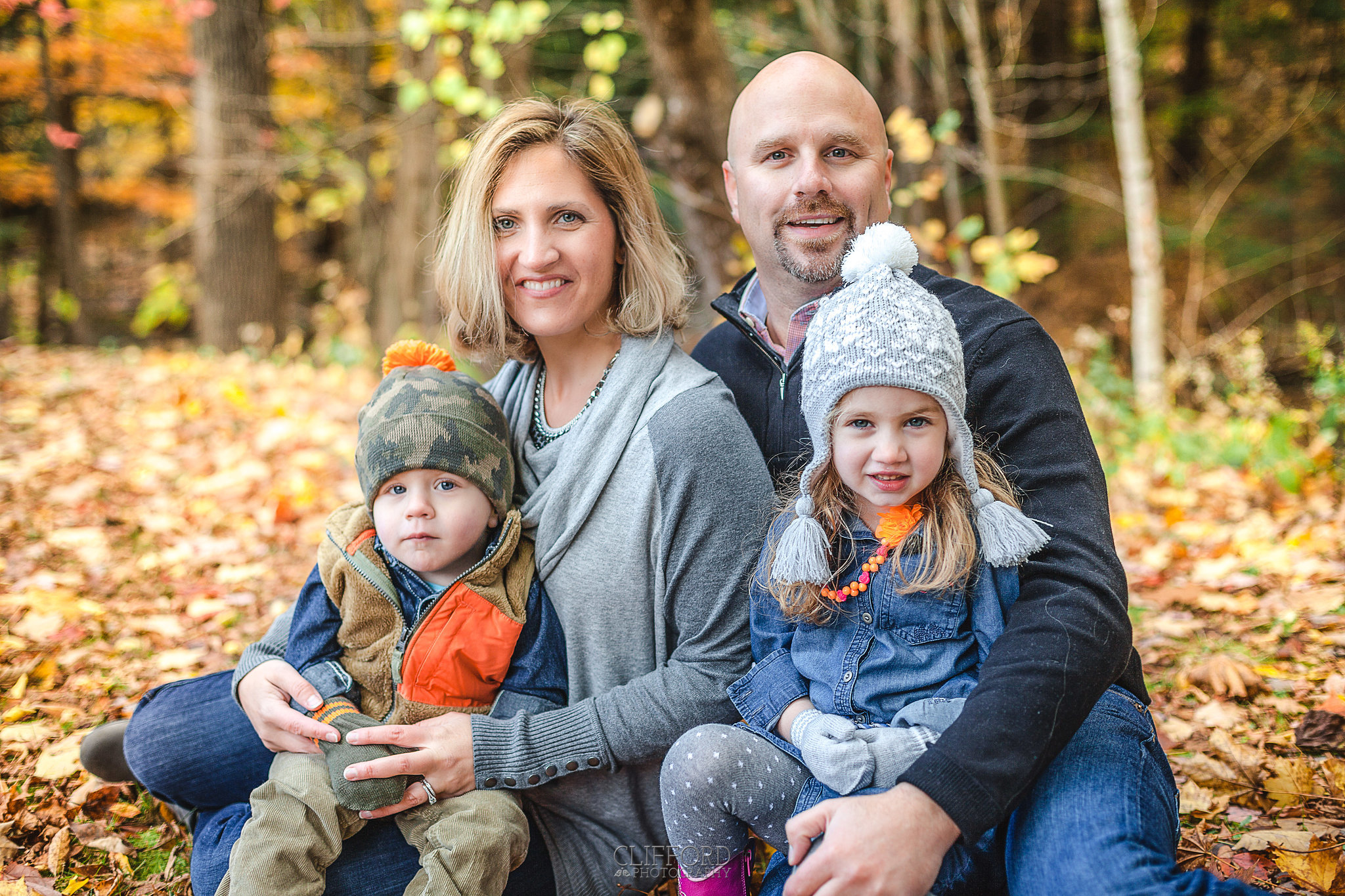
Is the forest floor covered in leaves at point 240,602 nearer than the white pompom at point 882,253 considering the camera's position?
No

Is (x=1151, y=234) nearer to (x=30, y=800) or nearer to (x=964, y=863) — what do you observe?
(x=964, y=863)

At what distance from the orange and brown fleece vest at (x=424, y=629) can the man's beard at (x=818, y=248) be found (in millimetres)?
974

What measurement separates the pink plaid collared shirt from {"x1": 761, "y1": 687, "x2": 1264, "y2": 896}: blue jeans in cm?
111

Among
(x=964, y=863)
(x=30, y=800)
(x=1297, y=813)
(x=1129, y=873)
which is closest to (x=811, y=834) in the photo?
(x=964, y=863)

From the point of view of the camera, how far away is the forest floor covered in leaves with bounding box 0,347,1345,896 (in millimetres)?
2316

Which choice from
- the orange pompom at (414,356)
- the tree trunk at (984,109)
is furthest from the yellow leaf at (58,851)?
the tree trunk at (984,109)

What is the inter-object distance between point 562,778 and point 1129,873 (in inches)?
47.0

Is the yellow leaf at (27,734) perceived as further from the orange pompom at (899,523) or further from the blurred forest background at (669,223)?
the orange pompom at (899,523)

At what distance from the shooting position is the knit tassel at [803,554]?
1866 mm

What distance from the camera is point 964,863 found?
5.63ft

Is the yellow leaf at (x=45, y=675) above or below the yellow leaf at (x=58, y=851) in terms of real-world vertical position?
above

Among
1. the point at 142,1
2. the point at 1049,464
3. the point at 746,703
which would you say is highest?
the point at 142,1

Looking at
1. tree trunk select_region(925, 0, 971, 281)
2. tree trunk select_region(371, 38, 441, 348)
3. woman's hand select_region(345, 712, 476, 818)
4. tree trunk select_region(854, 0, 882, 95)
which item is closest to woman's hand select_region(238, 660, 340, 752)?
woman's hand select_region(345, 712, 476, 818)

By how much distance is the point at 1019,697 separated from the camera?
64.2 inches
